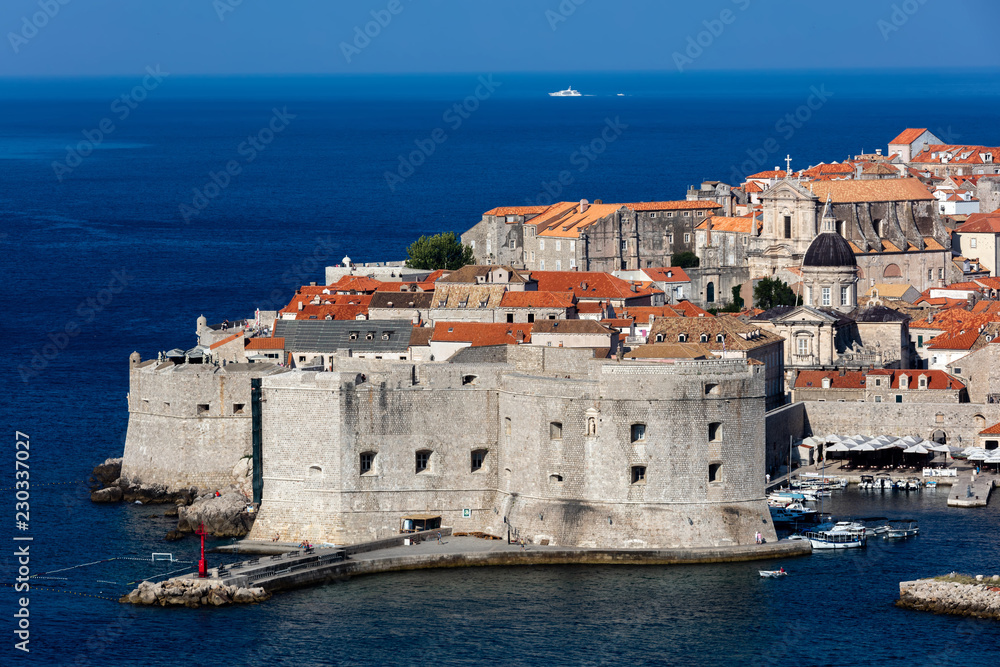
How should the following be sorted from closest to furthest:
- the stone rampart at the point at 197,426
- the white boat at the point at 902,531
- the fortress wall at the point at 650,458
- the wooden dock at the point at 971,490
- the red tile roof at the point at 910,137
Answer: the fortress wall at the point at 650,458
the white boat at the point at 902,531
the wooden dock at the point at 971,490
the stone rampart at the point at 197,426
the red tile roof at the point at 910,137

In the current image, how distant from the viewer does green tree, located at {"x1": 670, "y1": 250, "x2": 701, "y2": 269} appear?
105625 millimetres

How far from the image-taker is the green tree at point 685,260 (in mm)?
105625

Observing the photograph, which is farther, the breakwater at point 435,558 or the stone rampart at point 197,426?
the stone rampart at point 197,426

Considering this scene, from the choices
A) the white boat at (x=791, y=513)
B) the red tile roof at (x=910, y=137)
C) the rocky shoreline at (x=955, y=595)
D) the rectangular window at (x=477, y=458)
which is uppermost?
the red tile roof at (x=910, y=137)

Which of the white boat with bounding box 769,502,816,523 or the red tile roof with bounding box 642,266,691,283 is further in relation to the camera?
the red tile roof with bounding box 642,266,691,283

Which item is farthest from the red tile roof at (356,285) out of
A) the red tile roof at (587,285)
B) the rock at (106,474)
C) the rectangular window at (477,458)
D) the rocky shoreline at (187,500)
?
the rectangular window at (477,458)

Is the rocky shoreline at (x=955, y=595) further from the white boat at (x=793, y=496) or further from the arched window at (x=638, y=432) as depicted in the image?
the white boat at (x=793, y=496)

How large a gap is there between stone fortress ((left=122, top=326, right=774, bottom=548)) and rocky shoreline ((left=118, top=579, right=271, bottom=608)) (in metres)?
4.70

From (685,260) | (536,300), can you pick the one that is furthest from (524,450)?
(685,260)

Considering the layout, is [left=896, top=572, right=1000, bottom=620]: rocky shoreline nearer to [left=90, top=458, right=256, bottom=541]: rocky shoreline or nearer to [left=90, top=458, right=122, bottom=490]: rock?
[left=90, top=458, right=256, bottom=541]: rocky shoreline

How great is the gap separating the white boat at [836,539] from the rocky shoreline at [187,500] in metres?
16.6

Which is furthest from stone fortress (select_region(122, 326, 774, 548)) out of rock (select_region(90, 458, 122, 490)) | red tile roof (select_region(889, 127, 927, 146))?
red tile roof (select_region(889, 127, 927, 146))

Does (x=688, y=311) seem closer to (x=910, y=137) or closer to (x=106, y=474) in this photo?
(x=106, y=474)

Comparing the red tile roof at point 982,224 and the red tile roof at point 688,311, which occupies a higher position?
the red tile roof at point 982,224
